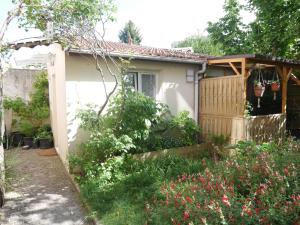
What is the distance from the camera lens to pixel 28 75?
12258mm

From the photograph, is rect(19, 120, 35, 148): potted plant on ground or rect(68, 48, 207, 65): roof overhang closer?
rect(68, 48, 207, 65): roof overhang

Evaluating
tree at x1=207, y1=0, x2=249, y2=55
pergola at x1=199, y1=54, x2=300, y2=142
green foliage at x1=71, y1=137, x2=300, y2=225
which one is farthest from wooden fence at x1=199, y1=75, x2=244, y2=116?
tree at x1=207, y1=0, x2=249, y2=55

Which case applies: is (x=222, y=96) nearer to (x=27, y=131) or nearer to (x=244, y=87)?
(x=244, y=87)

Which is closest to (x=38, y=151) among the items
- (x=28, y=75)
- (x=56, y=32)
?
(x=28, y=75)

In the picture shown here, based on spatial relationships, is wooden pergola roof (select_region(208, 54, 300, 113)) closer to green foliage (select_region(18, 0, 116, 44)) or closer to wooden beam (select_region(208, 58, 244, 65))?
wooden beam (select_region(208, 58, 244, 65))

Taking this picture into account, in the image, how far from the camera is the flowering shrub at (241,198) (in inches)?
111

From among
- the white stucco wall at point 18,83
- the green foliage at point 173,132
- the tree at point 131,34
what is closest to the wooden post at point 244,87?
the green foliage at point 173,132

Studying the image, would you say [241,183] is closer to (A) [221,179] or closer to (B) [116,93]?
(A) [221,179]

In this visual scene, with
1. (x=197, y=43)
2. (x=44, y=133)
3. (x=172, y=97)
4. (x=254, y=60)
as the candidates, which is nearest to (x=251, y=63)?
(x=254, y=60)

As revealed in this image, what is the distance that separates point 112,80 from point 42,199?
11.5ft

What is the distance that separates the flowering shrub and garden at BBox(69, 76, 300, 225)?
0.01 metres

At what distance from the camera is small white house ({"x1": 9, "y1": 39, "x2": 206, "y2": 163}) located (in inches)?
260

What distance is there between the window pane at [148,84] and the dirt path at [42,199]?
3381mm

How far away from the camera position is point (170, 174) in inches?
234
